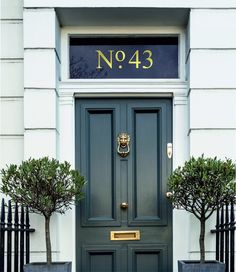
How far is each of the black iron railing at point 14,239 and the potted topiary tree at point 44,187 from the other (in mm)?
207

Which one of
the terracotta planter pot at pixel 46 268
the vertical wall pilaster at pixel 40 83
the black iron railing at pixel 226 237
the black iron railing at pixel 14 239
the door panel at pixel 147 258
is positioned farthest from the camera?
the door panel at pixel 147 258

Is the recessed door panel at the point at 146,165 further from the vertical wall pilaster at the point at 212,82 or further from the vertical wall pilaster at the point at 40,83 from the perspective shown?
the vertical wall pilaster at the point at 40,83

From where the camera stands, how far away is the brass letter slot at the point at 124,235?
6559 mm

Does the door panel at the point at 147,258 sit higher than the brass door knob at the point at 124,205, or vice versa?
the brass door knob at the point at 124,205

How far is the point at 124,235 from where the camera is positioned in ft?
21.6

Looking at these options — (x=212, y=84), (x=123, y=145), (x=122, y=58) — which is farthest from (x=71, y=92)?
(x=212, y=84)

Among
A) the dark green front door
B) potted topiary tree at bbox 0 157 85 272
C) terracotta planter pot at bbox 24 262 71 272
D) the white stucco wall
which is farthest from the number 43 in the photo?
terracotta planter pot at bbox 24 262 71 272

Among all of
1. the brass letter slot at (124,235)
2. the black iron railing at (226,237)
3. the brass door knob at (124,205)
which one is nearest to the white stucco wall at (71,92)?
the black iron railing at (226,237)

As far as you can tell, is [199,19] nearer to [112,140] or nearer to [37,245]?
[112,140]

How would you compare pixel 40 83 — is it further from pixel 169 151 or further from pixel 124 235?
pixel 124 235

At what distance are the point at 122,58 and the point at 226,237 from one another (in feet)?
7.16

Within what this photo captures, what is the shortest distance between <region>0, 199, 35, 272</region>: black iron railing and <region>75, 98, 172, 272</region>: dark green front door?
2.12ft

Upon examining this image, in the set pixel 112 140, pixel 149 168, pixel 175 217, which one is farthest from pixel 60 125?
pixel 175 217

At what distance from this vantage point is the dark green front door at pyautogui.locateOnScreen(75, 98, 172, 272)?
6559 mm
